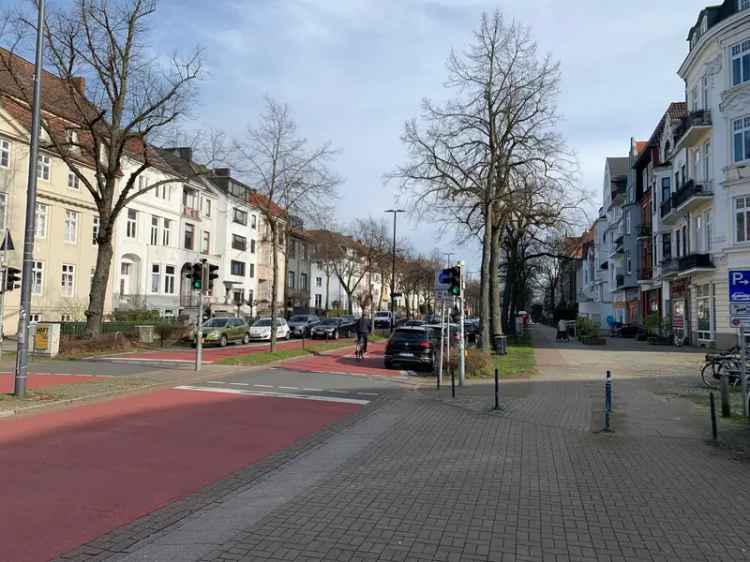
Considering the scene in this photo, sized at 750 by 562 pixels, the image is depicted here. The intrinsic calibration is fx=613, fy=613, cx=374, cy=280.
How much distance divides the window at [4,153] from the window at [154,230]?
13.4m

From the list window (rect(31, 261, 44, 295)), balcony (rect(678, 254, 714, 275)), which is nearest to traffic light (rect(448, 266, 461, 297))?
balcony (rect(678, 254, 714, 275))

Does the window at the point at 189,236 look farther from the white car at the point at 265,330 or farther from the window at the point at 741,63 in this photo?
the window at the point at 741,63

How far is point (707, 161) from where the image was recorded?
33.3 meters

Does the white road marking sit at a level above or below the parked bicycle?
below

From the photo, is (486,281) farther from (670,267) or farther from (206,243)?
(206,243)

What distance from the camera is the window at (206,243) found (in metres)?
53.7

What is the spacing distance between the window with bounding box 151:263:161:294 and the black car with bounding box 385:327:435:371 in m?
28.8

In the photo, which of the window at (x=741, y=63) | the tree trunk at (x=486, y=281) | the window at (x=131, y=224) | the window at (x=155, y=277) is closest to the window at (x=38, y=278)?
the window at (x=131, y=224)

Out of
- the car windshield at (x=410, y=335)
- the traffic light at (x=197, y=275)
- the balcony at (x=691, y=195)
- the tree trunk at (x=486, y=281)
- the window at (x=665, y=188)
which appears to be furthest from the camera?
the window at (x=665, y=188)

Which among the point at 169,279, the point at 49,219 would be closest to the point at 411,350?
the point at 49,219

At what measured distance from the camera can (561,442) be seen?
9.55 m

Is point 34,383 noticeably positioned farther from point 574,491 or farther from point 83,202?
point 83,202

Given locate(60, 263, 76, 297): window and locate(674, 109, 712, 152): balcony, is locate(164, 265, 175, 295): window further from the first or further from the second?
locate(674, 109, 712, 152): balcony

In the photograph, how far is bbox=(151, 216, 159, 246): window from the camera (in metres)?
45.8
